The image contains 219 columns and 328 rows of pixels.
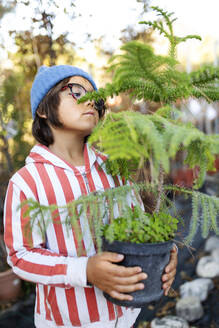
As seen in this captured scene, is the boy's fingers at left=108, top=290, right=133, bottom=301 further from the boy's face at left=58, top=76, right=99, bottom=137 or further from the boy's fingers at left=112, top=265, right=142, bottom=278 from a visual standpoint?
the boy's face at left=58, top=76, right=99, bottom=137

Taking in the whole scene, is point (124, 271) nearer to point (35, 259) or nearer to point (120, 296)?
point (120, 296)

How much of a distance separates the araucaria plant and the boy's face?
0.28 metres

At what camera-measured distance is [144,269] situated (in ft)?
3.18

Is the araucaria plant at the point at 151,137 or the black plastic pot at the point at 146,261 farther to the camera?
the black plastic pot at the point at 146,261

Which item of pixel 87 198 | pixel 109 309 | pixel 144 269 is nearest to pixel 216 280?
pixel 109 309

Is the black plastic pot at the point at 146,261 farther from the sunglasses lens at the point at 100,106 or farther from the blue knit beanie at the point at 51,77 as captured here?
the blue knit beanie at the point at 51,77

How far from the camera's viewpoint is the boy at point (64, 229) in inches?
40.3

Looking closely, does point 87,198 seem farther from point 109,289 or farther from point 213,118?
point 213,118

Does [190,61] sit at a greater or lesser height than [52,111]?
greater

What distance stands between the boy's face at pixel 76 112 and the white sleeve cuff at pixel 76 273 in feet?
1.88

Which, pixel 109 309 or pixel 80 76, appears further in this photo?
pixel 80 76

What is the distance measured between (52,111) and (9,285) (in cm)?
217

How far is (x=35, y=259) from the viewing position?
1.06m

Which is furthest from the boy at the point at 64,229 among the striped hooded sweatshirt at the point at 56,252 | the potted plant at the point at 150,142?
the potted plant at the point at 150,142
